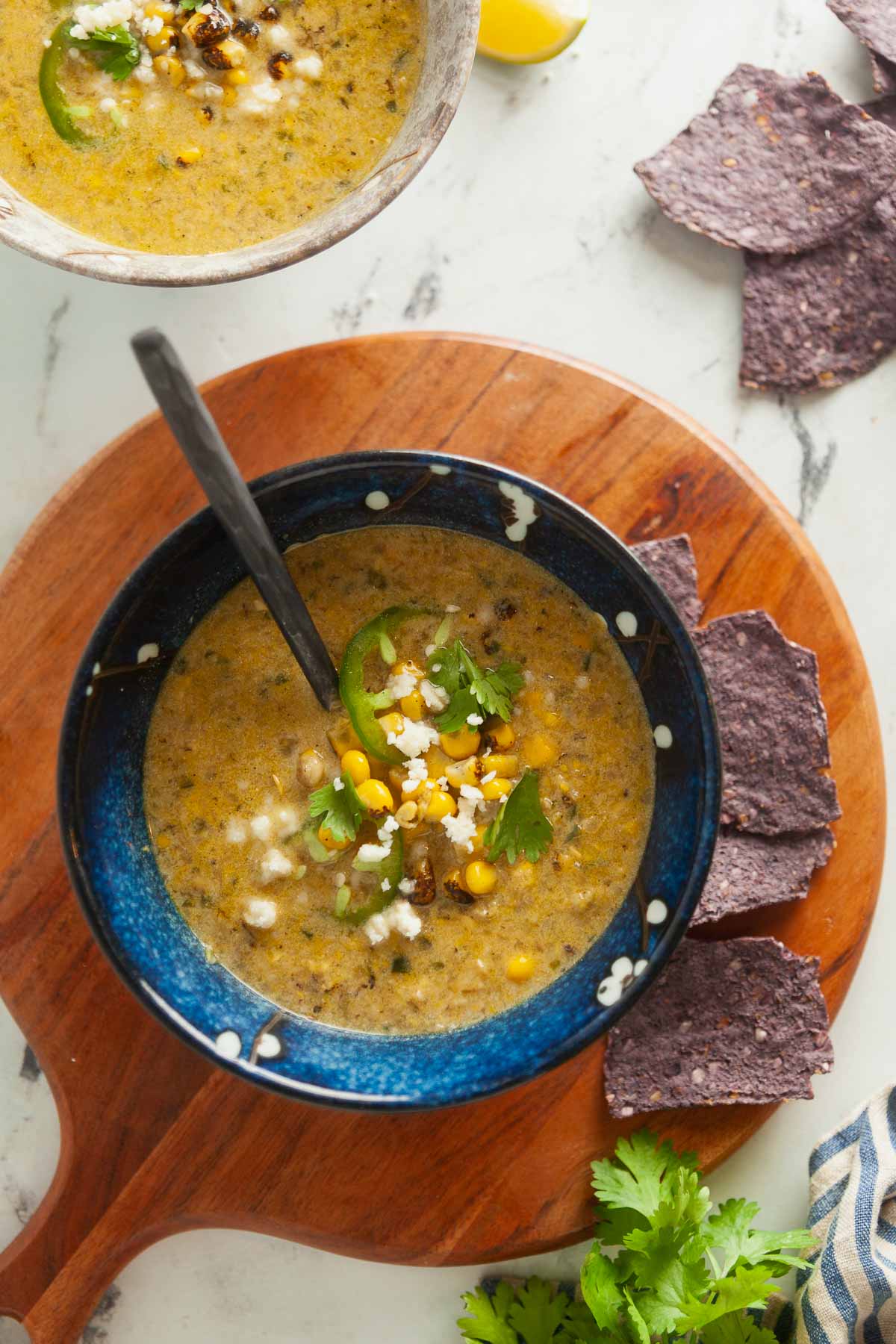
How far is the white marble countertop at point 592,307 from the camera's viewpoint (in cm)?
300

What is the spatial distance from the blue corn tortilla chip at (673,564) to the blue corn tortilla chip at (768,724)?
0.31ft

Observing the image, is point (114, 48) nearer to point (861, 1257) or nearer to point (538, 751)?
point (538, 751)

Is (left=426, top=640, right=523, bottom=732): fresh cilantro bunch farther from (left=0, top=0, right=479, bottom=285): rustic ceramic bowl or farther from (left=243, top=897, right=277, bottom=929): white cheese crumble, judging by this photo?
(left=0, top=0, right=479, bottom=285): rustic ceramic bowl

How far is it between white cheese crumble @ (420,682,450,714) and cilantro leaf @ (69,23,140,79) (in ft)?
4.98

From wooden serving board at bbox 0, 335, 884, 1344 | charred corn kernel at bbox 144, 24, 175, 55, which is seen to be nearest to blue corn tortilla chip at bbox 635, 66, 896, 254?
wooden serving board at bbox 0, 335, 884, 1344

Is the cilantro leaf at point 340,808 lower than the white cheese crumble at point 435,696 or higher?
lower

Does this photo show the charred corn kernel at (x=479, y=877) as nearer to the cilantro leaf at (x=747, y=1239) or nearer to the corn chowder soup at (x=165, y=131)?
the cilantro leaf at (x=747, y=1239)

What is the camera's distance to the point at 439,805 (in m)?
2.51

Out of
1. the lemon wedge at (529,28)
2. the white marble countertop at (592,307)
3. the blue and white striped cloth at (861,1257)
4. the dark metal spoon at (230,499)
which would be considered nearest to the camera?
the dark metal spoon at (230,499)

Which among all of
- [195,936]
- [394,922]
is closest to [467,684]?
[394,922]

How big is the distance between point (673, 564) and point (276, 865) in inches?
42.5

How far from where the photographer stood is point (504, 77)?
9.94ft

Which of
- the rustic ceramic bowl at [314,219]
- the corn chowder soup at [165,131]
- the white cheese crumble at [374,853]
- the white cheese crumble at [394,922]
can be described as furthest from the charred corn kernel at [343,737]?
the corn chowder soup at [165,131]

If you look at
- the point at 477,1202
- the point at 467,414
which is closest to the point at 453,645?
the point at 467,414
